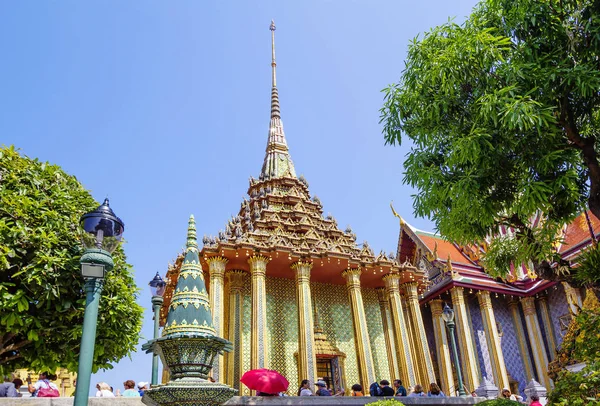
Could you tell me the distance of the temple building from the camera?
17.9 meters

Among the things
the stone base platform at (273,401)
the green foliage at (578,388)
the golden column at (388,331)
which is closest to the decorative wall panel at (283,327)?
the golden column at (388,331)

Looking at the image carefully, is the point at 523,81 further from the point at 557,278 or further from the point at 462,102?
the point at 557,278

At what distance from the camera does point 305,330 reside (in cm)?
1733

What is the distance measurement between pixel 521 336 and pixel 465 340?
3.64 metres

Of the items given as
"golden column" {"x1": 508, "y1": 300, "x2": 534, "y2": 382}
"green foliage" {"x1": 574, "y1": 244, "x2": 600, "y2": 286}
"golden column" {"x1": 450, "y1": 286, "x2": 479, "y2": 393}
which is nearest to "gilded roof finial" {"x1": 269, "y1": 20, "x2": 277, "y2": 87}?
"golden column" {"x1": 450, "y1": 286, "x2": 479, "y2": 393}

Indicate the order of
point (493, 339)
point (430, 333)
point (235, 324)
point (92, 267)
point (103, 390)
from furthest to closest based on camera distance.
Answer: point (430, 333), point (493, 339), point (235, 324), point (103, 390), point (92, 267)

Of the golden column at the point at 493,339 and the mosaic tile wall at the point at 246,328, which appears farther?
the golden column at the point at 493,339

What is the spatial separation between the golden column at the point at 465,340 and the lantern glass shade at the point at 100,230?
62.4 feet

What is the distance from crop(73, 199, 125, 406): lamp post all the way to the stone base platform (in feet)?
7.22

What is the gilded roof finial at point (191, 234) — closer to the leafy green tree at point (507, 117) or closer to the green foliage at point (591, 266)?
the leafy green tree at point (507, 117)

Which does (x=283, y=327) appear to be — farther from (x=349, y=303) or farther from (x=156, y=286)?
(x=156, y=286)

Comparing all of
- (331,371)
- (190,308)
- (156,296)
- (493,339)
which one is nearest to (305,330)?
(331,371)

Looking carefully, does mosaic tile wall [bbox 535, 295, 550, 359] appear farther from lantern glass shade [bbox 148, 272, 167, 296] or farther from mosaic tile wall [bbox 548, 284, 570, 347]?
lantern glass shade [bbox 148, 272, 167, 296]

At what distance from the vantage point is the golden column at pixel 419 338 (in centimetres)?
1925
